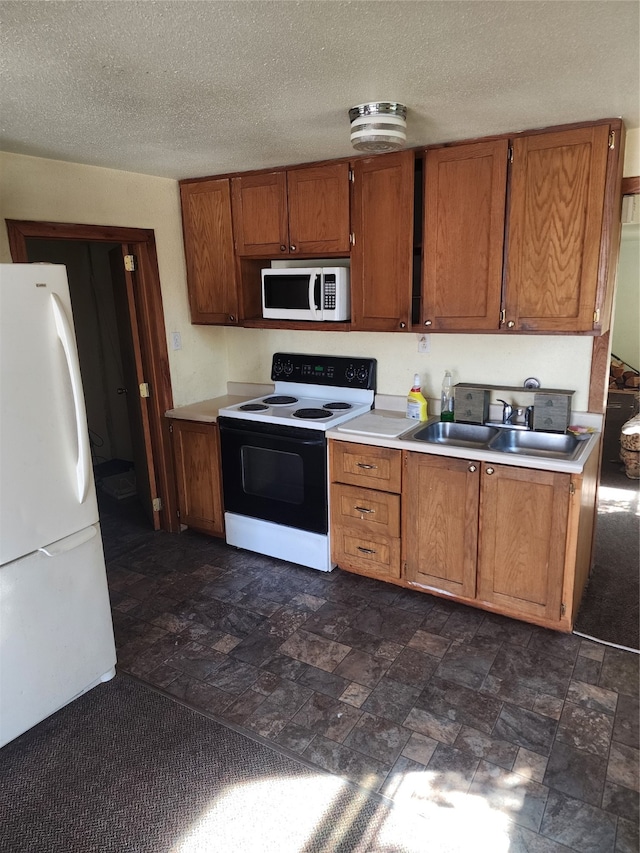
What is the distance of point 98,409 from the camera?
4973 millimetres

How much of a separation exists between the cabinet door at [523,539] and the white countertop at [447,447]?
0.04m

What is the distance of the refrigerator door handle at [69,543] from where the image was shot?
83.6 inches

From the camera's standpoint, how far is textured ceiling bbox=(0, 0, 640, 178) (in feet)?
4.53

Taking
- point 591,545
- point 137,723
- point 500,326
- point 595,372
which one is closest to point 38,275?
point 137,723

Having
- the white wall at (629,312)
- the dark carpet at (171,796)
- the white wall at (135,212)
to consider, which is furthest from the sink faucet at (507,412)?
the white wall at (629,312)

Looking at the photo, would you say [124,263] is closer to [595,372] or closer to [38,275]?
[38,275]

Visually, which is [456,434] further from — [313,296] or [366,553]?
[313,296]

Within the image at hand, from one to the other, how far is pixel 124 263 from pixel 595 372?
8.83 ft

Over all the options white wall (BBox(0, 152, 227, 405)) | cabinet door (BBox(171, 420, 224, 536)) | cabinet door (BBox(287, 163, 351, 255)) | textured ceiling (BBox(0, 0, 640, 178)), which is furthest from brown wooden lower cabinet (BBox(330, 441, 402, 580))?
textured ceiling (BBox(0, 0, 640, 178))

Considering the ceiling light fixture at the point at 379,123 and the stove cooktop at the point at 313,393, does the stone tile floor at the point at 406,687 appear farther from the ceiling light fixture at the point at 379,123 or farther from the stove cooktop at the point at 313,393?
the ceiling light fixture at the point at 379,123

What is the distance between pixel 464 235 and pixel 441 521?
1.38 m

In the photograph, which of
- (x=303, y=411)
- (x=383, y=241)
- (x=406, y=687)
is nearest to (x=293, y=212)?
(x=383, y=241)

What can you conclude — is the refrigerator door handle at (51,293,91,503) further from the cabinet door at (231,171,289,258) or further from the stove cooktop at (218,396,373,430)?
the cabinet door at (231,171,289,258)

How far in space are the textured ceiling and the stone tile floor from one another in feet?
7.36
